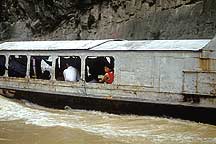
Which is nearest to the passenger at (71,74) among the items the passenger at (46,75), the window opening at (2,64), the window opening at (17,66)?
the passenger at (46,75)

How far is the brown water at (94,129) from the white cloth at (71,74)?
1004 mm

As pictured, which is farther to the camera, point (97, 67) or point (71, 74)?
point (97, 67)

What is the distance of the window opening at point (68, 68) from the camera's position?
42.2 ft

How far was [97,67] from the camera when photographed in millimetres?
13305

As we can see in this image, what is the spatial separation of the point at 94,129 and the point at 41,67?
494 centimetres

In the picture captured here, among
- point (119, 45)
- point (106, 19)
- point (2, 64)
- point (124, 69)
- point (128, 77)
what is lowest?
point (128, 77)

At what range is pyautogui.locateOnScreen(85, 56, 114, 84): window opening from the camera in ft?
41.8

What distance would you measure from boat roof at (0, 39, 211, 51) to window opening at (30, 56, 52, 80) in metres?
0.48

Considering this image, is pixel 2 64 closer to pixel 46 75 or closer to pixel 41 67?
pixel 41 67

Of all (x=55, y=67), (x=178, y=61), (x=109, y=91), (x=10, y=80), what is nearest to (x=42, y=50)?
(x=55, y=67)

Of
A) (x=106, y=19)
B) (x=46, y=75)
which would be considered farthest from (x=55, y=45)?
(x=106, y=19)

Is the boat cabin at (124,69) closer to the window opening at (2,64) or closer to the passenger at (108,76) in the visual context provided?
the window opening at (2,64)

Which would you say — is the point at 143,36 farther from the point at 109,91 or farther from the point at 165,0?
the point at 109,91

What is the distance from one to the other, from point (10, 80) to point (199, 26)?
8986mm
